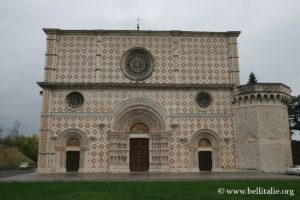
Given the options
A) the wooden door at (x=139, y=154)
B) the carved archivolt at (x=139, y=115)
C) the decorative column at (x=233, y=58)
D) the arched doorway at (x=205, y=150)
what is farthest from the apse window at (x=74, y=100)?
the decorative column at (x=233, y=58)

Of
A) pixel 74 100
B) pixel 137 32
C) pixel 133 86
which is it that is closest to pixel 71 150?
pixel 74 100

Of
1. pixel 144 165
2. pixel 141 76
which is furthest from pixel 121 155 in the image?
pixel 141 76

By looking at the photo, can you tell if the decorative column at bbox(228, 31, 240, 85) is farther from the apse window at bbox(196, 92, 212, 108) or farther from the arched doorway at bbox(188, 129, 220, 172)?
the arched doorway at bbox(188, 129, 220, 172)

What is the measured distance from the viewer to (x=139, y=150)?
87.0 feet

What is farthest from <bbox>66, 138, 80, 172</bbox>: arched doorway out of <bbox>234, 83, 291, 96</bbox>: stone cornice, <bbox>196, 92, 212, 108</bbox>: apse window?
<bbox>234, 83, 291, 96</bbox>: stone cornice

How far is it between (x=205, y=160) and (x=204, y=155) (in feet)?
1.42

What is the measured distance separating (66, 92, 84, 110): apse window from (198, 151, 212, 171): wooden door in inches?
445

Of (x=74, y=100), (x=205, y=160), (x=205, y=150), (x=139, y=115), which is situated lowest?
(x=205, y=160)

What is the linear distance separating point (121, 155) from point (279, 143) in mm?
13093

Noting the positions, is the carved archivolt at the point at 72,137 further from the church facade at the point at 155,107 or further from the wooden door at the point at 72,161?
the wooden door at the point at 72,161

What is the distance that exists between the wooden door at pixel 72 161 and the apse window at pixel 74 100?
3956mm

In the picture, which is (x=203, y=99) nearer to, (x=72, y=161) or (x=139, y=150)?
(x=139, y=150)

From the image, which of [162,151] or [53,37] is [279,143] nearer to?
[162,151]

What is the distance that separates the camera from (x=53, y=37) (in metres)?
27.8
